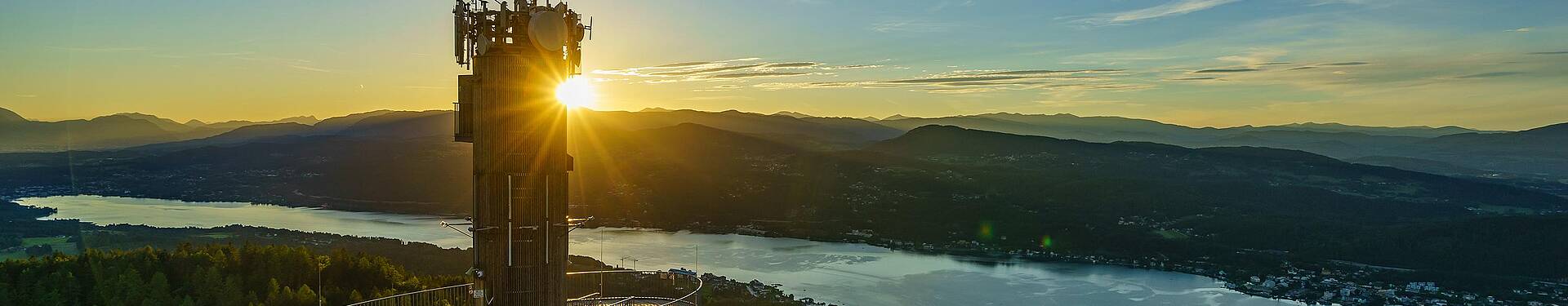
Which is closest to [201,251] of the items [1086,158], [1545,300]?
[1545,300]

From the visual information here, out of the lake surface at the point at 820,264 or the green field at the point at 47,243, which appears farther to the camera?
the lake surface at the point at 820,264

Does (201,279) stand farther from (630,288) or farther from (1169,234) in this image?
(1169,234)

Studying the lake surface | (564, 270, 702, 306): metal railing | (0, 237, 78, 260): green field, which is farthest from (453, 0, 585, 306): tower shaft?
(0, 237, 78, 260): green field

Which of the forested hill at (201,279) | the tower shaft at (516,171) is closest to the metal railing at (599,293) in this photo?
the tower shaft at (516,171)

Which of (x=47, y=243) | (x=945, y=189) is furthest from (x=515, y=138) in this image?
(x=945, y=189)

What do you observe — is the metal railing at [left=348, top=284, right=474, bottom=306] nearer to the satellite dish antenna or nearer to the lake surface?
the satellite dish antenna

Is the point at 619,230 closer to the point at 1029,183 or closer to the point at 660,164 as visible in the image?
the point at 660,164

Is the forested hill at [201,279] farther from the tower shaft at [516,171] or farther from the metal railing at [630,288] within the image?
the tower shaft at [516,171]
